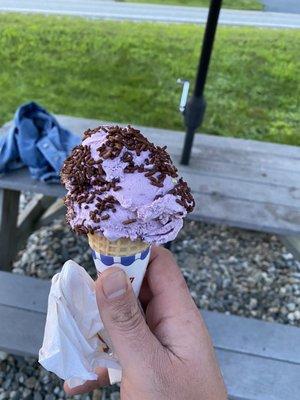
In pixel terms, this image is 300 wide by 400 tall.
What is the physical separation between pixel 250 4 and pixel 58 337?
2.50 metres

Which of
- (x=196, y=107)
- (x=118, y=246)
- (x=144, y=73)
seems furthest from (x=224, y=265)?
(x=144, y=73)

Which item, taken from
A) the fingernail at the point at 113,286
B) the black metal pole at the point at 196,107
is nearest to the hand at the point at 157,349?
the fingernail at the point at 113,286

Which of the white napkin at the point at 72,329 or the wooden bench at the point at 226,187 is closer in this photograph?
the white napkin at the point at 72,329

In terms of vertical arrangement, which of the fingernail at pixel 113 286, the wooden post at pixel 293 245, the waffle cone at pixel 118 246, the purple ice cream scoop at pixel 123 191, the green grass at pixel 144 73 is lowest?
the wooden post at pixel 293 245

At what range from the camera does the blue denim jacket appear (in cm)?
244

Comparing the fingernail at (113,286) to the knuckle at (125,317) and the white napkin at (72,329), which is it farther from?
the white napkin at (72,329)

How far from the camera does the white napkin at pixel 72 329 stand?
1.34 m

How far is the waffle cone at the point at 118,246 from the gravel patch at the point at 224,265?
1432 millimetres

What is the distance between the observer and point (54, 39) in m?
5.45

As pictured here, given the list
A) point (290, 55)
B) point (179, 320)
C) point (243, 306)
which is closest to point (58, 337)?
point (179, 320)

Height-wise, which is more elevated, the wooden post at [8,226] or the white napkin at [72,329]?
the white napkin at [72,329]

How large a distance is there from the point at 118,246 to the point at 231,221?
3.93ft

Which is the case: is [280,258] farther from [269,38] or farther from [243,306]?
[269,38]

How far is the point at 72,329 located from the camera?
138cm
